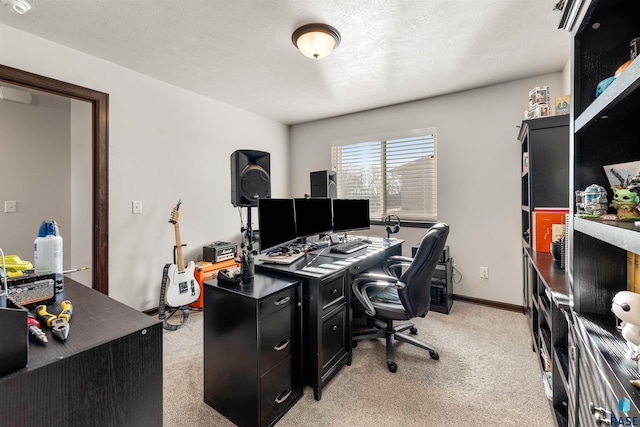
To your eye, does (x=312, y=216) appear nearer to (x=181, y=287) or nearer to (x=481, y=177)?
(x=181, y=287)

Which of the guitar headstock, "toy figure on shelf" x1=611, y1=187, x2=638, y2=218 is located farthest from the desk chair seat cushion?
the guitar headstock

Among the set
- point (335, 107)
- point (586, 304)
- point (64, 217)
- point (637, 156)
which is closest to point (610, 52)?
point (637, 156)

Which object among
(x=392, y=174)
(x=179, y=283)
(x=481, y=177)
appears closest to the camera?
(x=179, y=283)

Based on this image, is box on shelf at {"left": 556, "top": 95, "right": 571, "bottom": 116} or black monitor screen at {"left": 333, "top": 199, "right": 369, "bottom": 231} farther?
black monitor screen at {"left": 333, "top": 199, "right": 369, "bottom": 231}

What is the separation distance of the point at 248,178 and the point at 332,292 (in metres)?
1.30

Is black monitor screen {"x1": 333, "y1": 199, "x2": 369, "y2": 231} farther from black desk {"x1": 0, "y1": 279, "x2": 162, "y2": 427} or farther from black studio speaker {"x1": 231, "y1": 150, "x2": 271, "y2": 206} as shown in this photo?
black desk {"x1": 0, "y1": 279, "x2": 162, "y2": 427}

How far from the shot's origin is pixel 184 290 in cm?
269

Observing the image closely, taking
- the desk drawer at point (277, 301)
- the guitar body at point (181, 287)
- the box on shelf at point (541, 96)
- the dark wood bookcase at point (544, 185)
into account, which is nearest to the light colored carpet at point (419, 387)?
the dark wood bookcase at point (544, 185)

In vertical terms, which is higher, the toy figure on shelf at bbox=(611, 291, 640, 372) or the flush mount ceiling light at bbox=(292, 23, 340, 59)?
the flush mount ceiling light at bbox=(292, 23, 340, 59)

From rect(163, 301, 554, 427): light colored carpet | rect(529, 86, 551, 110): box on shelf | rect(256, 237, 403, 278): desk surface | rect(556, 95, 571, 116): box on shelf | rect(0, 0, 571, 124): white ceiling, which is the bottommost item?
rect(163, 301, 554, 427): light colored carpet

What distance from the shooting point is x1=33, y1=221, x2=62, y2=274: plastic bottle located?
1112 millimetres

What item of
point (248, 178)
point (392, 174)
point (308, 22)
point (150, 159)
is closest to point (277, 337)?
point (248, 178)

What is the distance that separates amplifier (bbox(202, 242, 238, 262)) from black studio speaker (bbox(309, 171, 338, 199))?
1.24 metres

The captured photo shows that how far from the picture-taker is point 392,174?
144 inches
